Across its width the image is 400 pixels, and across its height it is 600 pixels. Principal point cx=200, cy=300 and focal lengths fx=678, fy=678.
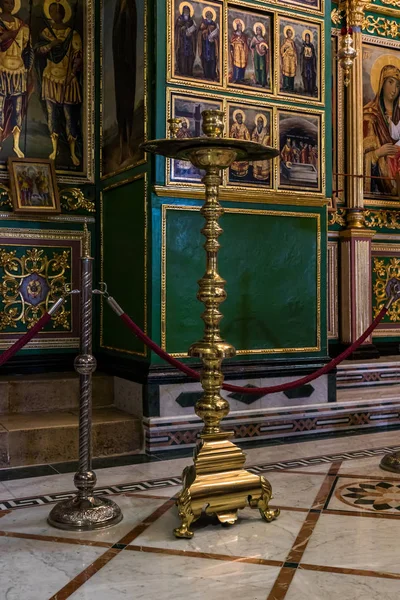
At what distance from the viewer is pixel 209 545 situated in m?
3.31

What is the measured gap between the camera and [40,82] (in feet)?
21.2

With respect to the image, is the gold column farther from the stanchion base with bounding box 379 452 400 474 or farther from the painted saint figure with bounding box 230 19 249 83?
the stanchion base with bounding box 379 452 400 474

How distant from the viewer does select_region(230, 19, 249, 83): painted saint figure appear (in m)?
5.80

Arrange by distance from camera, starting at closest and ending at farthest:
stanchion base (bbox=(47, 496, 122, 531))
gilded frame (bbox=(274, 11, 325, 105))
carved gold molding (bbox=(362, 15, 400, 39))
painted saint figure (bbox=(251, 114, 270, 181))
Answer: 1. stanchion base (bbox=(47, 496, 122, 531))
2. painted saint figure (bbox=(251, 114, 270, 181))
3. gilded frame (bbox=(274, 11, 325, 105))
4. carved gold molding (bbox=(362, 15, 400, 39))

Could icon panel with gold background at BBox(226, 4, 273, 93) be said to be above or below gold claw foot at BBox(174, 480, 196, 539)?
above

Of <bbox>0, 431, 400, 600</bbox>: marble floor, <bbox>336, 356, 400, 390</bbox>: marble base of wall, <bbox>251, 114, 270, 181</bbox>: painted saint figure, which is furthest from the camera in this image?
<bbox>336, 356, 400, 390</bbox>: marble base of wall

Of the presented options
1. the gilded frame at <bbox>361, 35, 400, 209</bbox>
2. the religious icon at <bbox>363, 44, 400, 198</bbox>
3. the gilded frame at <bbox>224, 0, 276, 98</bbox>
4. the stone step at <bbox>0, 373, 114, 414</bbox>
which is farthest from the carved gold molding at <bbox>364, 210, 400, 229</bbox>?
the stone step at <bbox>0, 373, 114, 414</bbox>

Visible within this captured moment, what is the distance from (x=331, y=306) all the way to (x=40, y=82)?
163 inches

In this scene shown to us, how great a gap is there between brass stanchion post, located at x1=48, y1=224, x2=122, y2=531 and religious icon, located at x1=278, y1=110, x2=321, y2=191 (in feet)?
9.26

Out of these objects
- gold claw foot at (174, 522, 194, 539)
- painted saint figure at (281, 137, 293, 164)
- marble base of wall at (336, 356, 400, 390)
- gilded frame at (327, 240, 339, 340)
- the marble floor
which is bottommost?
the marble floor

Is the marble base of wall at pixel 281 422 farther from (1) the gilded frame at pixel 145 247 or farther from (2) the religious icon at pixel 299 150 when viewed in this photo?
(2) the religious icon at pixel 299 150

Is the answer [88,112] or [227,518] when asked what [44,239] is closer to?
[88,112]

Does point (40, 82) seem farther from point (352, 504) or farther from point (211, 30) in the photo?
point (352, 504)

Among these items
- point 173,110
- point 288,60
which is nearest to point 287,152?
point 288,60
